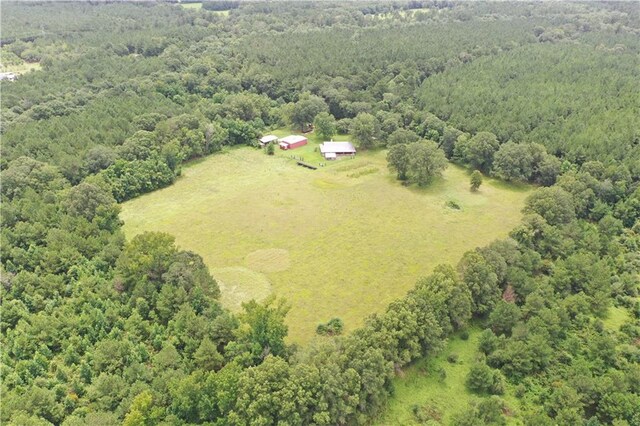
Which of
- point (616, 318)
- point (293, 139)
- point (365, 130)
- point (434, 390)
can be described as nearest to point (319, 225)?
point (365, 130)

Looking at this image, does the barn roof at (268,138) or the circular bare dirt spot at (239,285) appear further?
the barn roof at (268,138)

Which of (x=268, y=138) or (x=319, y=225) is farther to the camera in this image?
(x=268, y=138)

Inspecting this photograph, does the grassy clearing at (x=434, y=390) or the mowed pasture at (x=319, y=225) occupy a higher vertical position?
the grassy clearing at (x=434, y=390)

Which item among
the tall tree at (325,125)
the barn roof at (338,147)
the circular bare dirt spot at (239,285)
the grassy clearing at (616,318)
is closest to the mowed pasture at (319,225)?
the circular bare dirt spot at (239,285)

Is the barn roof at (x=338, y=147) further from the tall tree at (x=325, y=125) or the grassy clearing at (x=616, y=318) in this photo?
the grassy clearing at (x=616, y=318)

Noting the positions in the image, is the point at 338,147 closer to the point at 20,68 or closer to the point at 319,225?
the point at 319,225

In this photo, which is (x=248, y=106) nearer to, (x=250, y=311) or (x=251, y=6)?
(x=250, y=311)
